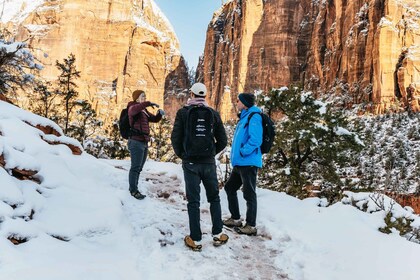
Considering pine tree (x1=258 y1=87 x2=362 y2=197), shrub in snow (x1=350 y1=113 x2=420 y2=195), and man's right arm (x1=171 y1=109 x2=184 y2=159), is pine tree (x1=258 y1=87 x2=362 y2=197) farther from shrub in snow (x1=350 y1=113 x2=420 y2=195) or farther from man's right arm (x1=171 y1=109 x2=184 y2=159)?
shrub in snow (x1=350 y1=113 x2=420 y2=195)

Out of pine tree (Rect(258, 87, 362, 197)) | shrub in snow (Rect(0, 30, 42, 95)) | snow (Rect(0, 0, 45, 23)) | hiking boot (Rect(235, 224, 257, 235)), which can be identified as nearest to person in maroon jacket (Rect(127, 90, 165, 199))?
hiking boot (Rect(235, 224, 257, 235))

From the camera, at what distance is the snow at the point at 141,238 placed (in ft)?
9.20

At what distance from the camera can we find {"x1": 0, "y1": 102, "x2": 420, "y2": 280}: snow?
9.20 feet

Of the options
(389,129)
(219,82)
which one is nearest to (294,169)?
(389,129)

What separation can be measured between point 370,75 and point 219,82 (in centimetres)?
4354

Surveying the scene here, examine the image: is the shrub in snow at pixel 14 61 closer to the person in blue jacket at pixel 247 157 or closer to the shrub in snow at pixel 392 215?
the person in blue jacket at pixel 247 157

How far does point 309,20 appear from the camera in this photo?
6894cm

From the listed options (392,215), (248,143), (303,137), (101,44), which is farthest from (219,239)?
(101,44)

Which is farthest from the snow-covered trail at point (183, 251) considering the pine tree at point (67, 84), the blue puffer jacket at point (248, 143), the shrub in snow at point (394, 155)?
the pine tree at point (67, 84)

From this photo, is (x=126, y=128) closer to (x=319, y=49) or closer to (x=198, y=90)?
(x=198, y=90)

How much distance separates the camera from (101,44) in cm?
7462

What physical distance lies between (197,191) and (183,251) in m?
0.68

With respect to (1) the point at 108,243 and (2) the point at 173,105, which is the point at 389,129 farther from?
(2) the point at 173,105

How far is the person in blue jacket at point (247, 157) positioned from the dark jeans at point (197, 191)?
1.76ft
